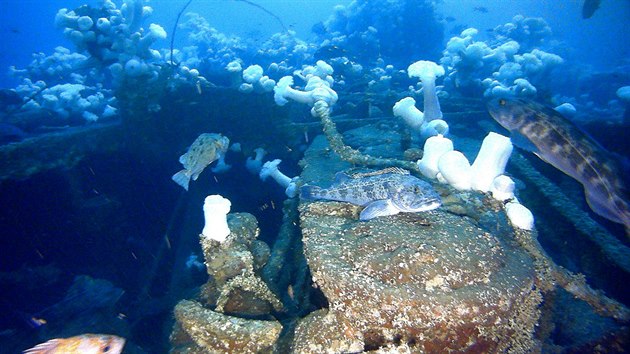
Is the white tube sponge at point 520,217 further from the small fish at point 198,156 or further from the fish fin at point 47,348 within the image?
the small fish at point 198,156

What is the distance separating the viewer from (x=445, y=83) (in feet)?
35.7

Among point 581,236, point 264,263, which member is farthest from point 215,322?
point 581,236

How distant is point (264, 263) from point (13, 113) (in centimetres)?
956

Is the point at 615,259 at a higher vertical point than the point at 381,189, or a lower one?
lower

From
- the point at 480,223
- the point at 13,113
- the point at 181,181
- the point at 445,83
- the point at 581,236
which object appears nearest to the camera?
the point at 480,223

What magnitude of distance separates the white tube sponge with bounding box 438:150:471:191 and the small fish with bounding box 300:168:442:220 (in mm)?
758

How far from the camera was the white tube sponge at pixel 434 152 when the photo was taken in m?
4.04

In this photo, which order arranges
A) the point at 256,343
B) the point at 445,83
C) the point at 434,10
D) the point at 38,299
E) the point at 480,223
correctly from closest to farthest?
1. the point at 256,343
2. the point at 480,223
3. the point at 38,299
4. the point at 445,83
5. the point at 434,10

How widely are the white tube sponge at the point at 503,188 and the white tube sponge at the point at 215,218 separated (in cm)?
320

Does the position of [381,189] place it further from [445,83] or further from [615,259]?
[445,83]

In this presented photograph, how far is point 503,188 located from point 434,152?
35.7 inches

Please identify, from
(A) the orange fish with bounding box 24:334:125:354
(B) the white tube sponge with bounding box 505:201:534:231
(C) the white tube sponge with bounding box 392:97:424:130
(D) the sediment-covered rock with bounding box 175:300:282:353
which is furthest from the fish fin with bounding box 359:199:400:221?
(C) the white tube sponge with bounding box 392:97:424:130

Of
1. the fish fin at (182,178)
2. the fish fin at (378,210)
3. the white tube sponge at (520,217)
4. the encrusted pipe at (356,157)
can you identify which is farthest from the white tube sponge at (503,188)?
the fish fin at (182,178)

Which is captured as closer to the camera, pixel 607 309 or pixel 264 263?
pixel 607 309
